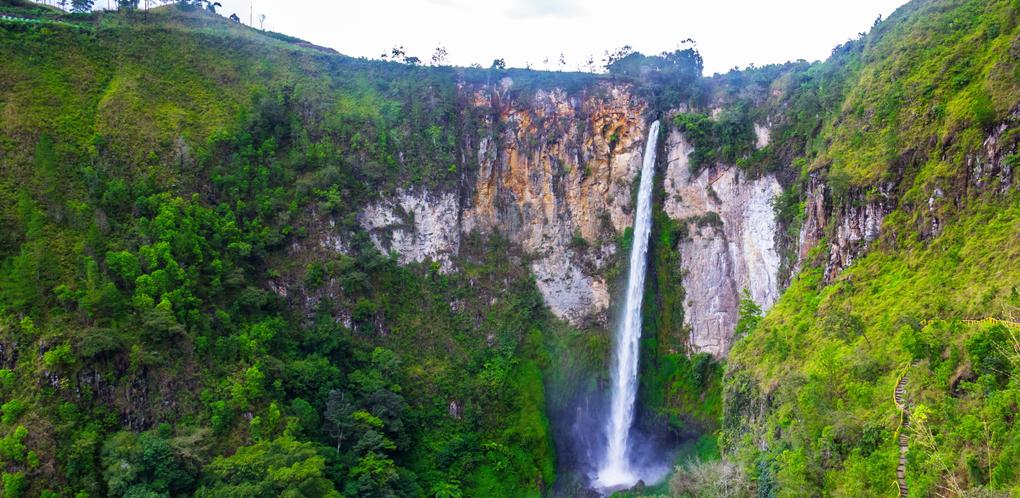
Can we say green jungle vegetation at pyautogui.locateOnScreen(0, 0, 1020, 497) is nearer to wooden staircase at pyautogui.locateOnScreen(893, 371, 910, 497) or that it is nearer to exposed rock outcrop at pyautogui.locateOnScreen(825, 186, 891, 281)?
wooden staircase at pyautogui.locateOnScreen(893, 371, 910, 497)

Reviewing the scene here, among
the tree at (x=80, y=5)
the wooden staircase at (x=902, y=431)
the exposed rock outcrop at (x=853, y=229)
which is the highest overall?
the tree at (x=80, y=5)

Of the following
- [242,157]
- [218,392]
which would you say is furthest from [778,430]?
[242,157]

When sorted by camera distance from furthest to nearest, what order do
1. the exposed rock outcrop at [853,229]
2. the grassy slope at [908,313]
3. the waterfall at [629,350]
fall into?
the waterfall at [629,350] < the exposed rock outcrop at [853,229] < the grassy slope at [908,313]

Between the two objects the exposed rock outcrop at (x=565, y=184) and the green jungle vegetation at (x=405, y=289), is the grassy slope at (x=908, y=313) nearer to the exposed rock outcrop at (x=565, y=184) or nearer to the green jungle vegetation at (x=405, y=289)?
the green jungle vegetation at (x=405, y=289)

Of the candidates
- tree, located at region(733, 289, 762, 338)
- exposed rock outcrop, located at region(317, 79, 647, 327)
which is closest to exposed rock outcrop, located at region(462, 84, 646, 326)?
exposed rock outcrop, located at region(317, 79, 647, 327)

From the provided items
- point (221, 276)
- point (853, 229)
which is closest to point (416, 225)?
point (221, 276)

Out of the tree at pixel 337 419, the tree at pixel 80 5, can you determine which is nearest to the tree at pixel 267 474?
the tree at pixel 337 419

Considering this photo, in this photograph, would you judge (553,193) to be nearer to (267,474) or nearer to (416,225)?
(416,225)
